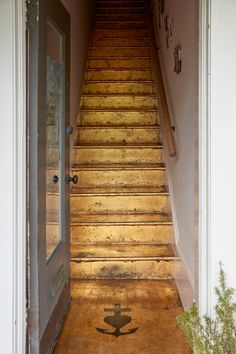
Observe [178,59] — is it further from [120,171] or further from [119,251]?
[119,251]

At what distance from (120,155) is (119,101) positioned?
2.73 ft

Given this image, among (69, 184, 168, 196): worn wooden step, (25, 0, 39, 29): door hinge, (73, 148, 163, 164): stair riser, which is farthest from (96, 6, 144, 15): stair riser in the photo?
(25, 0, 39, 29): door hinge

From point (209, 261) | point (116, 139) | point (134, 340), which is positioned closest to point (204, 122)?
point (209, 261)

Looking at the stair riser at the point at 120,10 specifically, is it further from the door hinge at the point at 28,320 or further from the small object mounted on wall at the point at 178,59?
the door hinge at the point at 28,320

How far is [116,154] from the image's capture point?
4.23 metres

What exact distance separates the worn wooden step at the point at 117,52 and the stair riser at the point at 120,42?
117mm

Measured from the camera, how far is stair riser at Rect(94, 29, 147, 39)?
5848 mm

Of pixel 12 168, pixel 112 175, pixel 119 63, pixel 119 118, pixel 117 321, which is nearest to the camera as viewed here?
pixel 12 168

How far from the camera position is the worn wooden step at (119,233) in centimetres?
351

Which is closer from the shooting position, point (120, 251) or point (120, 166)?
point (120, 251)

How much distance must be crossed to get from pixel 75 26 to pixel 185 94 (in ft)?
6.76

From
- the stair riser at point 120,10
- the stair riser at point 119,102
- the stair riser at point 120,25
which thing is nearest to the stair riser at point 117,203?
the stair riser at point 119,102

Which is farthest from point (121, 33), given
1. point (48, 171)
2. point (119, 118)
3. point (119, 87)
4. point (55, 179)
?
point (48, 171)

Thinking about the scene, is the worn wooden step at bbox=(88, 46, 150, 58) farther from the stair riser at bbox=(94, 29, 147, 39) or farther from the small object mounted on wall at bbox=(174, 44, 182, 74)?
the small object mounted on wall at bbox=(174, 44, 182, 74)
